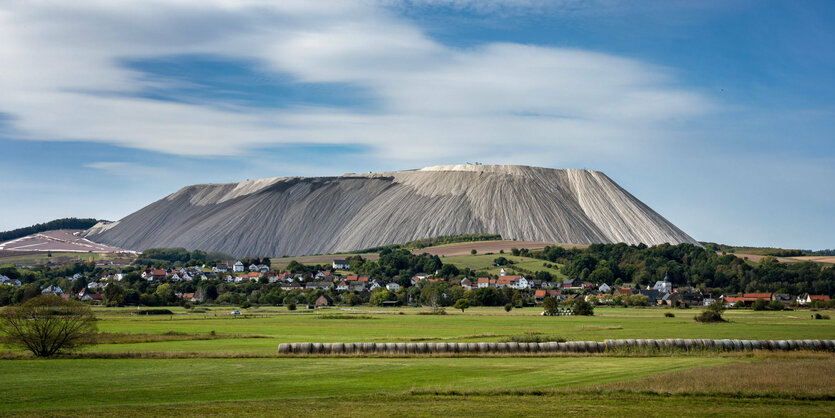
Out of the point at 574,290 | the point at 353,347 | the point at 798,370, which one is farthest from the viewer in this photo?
the point at 574,290

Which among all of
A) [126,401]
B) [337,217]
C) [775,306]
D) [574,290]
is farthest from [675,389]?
[337,217]

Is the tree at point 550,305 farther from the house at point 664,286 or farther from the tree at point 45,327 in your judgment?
the tree at point 45,327

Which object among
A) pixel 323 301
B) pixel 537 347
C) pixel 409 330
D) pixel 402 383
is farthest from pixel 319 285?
pixel 402 383

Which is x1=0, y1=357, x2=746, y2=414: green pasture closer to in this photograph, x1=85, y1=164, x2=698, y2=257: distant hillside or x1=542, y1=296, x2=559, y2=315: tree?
x1=542, y1=296, x2=559, y2=315: tree

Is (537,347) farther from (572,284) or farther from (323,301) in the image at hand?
(572,284)

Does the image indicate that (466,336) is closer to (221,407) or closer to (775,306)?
(221,407)

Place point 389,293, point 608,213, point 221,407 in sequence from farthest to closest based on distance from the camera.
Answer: point 608,213 < point 389,293 < point 221,407
